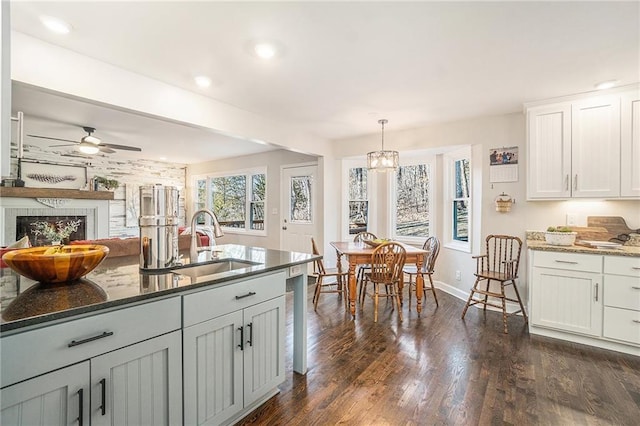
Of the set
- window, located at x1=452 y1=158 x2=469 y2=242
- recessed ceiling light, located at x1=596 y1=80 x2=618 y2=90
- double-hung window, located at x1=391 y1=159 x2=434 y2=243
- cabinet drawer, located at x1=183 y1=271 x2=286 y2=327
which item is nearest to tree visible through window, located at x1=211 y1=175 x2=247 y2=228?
double-hung window, located at x1=391 y1=159 x2=434 y2=243

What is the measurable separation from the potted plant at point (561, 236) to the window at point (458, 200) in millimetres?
1122

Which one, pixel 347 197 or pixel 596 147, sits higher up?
pixel 596 147

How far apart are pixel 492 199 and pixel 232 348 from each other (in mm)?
3438

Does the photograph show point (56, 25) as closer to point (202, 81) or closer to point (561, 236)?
point (202, 81)

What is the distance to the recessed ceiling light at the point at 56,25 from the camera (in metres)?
1.90

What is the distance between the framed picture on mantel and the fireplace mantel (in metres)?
0.70

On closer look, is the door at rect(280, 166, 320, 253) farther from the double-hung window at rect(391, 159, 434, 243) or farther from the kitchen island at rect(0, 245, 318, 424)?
the kitchen island at rect(0, 245, 318, 424)

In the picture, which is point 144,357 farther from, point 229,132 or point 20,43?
point 229,132

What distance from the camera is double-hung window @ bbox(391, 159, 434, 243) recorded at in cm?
487

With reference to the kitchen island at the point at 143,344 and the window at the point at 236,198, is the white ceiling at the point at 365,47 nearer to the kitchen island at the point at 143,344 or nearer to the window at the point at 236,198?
the kitchen island at the point at 143,344

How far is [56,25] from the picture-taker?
76.9 inches

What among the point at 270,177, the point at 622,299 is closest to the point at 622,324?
the point at 622,299

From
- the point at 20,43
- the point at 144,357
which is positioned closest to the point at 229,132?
the point at 20,43

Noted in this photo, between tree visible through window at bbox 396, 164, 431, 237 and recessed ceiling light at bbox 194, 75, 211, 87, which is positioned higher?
recessed ceiling light at bbox 194, 75, 211, 87
